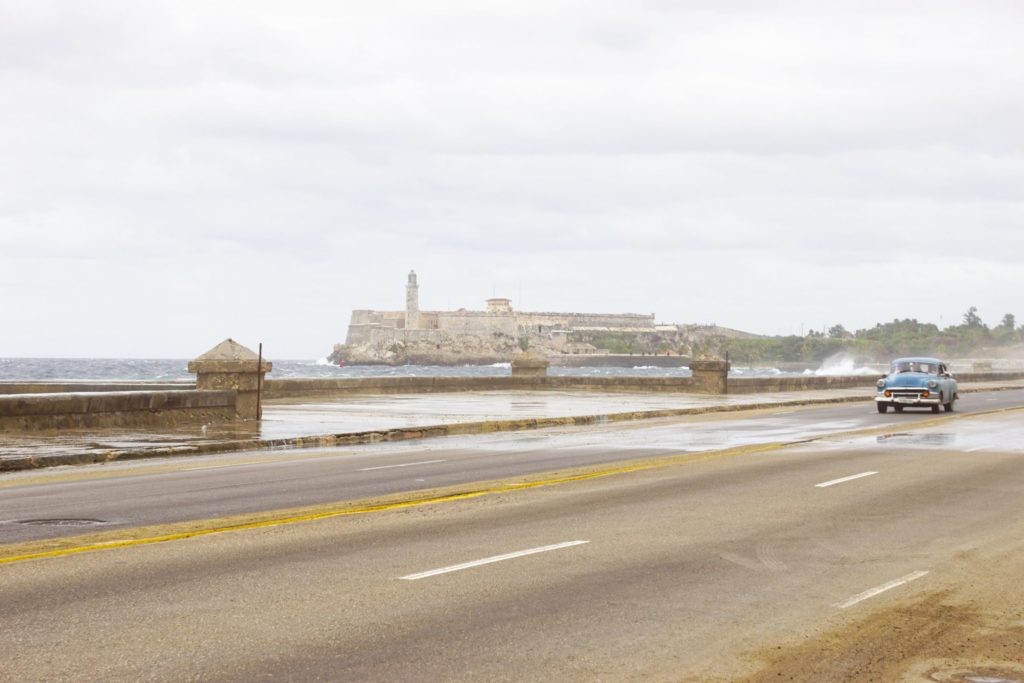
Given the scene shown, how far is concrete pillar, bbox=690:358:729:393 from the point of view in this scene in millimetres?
51094

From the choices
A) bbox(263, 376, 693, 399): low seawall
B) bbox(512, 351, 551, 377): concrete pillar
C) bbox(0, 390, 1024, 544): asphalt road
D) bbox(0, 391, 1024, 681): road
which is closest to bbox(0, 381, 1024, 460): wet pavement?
bbox(263, 376, 693, 399): low seawall

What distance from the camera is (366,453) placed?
72.5 ft

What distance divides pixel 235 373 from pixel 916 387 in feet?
69.3

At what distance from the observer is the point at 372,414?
1283 inches

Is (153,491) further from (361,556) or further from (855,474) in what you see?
(855,474)

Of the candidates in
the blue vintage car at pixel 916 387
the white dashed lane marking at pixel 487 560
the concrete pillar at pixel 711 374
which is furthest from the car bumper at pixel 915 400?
the white dashed lane marking at pixel 487 560

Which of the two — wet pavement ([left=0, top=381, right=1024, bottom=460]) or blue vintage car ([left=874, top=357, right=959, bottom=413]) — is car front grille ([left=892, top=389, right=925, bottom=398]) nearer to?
blue vintage car ([left=874, top=357, right=959, bottom=413])

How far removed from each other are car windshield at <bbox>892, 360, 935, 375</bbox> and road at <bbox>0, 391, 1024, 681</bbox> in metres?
20.7

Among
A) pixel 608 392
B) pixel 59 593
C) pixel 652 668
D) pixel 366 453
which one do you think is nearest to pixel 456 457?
pixel 366 453

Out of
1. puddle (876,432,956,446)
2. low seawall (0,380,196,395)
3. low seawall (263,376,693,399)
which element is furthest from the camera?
low seawall (263,376,693,399)

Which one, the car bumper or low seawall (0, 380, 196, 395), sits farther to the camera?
the car bumper

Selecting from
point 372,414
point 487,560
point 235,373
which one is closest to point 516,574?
point 487,560

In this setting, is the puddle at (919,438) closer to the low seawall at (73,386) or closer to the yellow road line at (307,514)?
the yellow road line at (307,514)

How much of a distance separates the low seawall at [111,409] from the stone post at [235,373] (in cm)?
53
